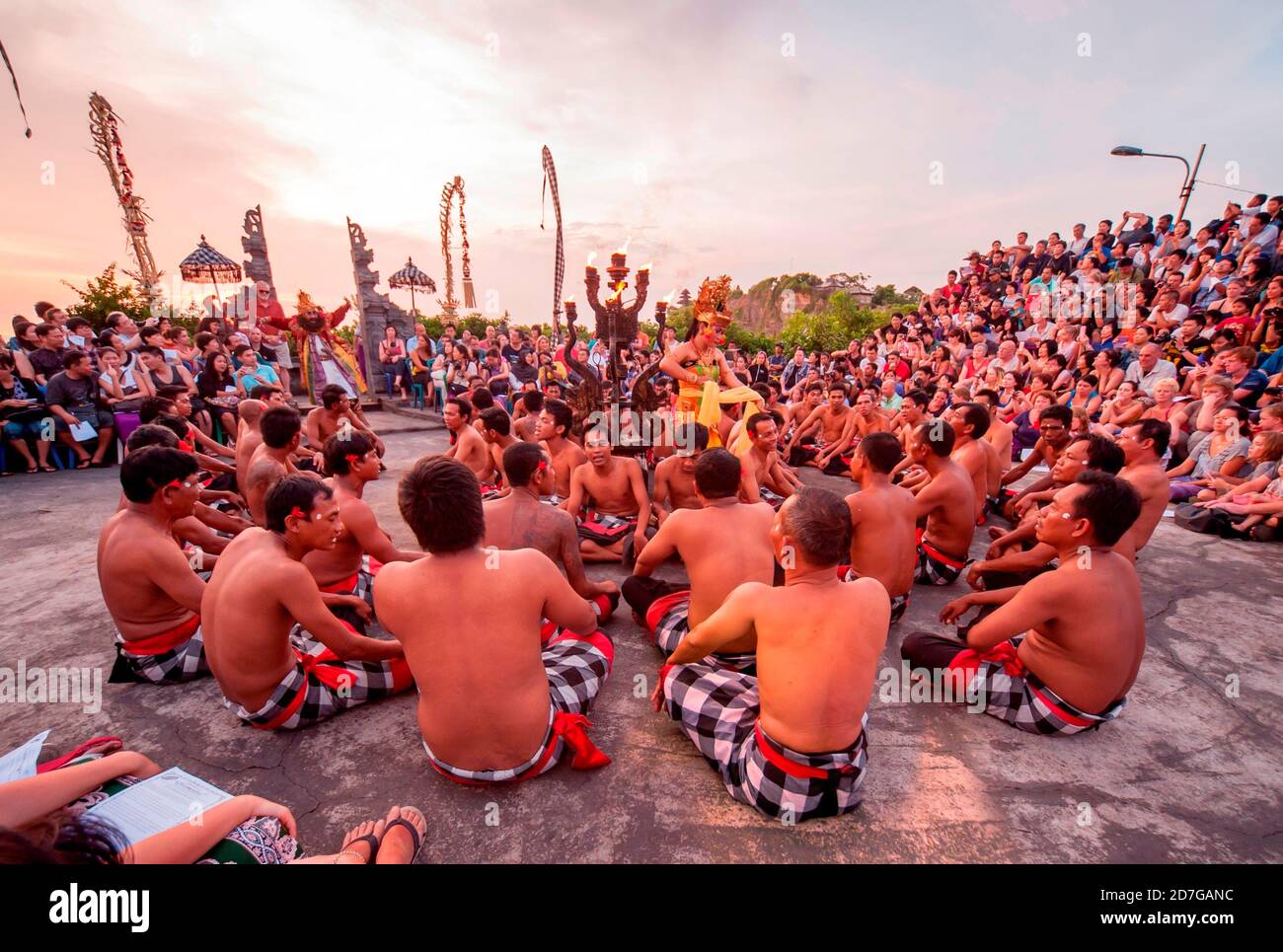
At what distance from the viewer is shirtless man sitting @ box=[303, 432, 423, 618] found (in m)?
3.56

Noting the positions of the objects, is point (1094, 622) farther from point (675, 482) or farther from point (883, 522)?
point (675, 482)

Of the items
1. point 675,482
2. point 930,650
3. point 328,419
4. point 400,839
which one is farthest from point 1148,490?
point 328,419

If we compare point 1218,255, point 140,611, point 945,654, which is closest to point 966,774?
point 945,654

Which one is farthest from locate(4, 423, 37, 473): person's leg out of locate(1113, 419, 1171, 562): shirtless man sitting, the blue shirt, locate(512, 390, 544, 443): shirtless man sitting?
locate(1113, 419, 1171, 562): shirtless man sitting

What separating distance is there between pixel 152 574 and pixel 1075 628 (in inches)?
184

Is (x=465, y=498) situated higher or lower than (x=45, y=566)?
higher

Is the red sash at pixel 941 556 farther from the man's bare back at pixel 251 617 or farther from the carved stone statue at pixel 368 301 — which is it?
the carved stone statue at pixel 368 301

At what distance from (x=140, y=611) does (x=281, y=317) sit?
12.4 meters

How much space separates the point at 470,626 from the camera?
215 centimetres

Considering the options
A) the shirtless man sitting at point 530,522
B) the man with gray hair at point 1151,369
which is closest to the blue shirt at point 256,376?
the shirtless man sitting at point 530,522

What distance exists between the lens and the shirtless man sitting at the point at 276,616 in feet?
8.28

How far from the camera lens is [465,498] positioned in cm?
219

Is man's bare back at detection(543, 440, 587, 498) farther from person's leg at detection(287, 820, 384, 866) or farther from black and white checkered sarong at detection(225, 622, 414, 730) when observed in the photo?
person's leg at detection(287, 820, 384, 866)

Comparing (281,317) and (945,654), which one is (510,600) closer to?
(945,654)
